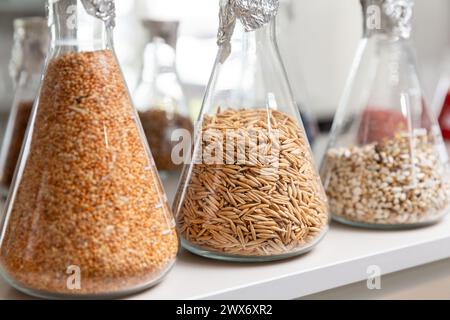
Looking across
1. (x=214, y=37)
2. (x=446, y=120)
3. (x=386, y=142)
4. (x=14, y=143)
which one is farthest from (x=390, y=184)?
(x=214, y=37)

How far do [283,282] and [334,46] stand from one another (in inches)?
45.2

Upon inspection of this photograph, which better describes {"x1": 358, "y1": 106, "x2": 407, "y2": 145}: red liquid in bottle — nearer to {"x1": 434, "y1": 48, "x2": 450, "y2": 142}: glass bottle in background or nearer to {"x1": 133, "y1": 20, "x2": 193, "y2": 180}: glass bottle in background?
{"x1": 133, "y1": 20, "x2": 193, "y2": 180}: glass bottle in background

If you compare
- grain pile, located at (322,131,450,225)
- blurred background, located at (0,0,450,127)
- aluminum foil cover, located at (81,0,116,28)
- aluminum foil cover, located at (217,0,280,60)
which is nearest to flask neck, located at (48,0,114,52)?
aluminum foil cover, located at (81,0,116,28)

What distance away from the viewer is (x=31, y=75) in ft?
2.84

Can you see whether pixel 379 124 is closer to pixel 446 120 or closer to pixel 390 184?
pixel 390 184

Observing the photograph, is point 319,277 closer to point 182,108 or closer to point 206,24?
point 182,108

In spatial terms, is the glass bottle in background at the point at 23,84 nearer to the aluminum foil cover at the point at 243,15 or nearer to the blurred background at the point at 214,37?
the aluminum foil cover at the point at 243,15

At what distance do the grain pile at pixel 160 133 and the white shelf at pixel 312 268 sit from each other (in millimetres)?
312

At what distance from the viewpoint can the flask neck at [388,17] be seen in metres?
0.73

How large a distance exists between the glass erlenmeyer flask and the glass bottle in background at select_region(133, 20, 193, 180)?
39cm

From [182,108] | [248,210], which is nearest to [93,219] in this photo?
[248,210]

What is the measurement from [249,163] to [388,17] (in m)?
0.29

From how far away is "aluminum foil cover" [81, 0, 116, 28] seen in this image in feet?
1.77

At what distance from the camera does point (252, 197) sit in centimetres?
59
